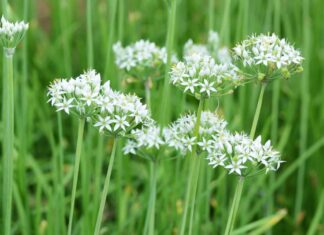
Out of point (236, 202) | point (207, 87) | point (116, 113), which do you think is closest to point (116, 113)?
point (116, 113)

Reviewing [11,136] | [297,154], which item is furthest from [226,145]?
[297,154]

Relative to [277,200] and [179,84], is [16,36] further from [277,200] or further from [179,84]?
[277,200]

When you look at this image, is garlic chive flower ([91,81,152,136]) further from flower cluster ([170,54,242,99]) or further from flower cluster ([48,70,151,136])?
flower cluster ([170,54,242,99])

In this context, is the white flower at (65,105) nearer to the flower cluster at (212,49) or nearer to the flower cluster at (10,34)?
the flower cluster at (10,34)

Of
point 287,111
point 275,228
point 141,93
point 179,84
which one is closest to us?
point 179,84

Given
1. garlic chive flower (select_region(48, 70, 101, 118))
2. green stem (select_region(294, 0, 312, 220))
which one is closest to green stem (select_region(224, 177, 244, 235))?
garlic chive flower (select_region(48, 70, 101, 118))

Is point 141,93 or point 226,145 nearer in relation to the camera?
point 226,145
